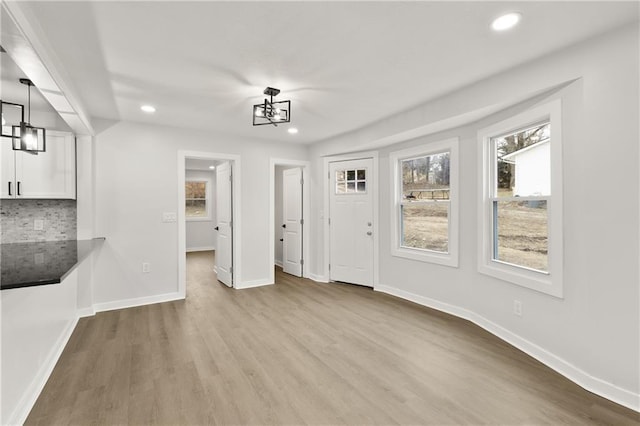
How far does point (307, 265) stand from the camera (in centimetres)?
574

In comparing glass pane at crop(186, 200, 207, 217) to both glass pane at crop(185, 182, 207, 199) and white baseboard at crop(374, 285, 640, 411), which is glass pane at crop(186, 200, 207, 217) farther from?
white baseboard at crop(374, 285, 640, 411)

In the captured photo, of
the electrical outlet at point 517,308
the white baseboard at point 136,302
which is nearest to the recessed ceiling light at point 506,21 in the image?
the electrical outlet at point 517,308

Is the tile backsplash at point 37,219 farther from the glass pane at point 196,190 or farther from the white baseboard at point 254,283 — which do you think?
the glass pane at point 196,190

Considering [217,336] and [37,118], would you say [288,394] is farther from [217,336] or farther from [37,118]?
[37,118]

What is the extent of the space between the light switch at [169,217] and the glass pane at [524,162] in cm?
410

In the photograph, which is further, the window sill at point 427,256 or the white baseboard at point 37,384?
the window sill at point 427,256

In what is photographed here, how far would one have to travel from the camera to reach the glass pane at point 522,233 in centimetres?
276

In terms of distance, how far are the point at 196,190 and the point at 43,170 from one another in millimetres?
5943

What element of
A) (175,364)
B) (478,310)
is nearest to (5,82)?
(175,364)

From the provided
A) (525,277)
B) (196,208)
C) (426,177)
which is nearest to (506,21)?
(525,277)

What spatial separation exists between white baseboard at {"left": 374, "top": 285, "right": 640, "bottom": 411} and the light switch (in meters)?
3.63

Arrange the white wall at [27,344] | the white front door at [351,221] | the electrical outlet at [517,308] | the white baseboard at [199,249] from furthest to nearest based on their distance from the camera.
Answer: the white baseboard at [199,249], the white front door at [351,221], the electrical outlet at [517,308], the white wall at [27,344]

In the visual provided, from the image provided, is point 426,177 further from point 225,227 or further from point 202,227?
point 202,227

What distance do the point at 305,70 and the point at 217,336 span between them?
2.69 m
